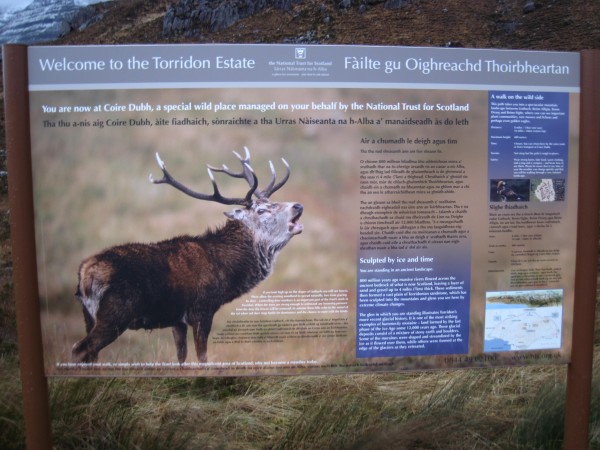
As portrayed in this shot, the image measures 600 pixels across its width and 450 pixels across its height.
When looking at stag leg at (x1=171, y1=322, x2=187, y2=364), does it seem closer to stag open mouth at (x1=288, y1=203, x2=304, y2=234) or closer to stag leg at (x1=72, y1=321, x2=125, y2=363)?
stag leg at (x1=72, y1=321, x2=125, y2=363)

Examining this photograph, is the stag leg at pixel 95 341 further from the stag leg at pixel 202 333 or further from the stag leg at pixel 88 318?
the stag leg at pixel 202 333

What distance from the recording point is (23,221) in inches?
116

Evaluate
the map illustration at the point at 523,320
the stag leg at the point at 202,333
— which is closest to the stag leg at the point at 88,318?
the stag leg at the point at 202,333

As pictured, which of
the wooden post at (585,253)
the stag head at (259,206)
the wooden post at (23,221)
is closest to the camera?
the wooden post at (23,221)

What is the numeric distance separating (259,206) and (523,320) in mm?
1619

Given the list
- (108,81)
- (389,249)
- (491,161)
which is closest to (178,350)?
(389,249)

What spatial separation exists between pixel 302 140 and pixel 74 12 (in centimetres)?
3627

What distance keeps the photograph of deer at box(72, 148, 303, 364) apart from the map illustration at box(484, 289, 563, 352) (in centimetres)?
123

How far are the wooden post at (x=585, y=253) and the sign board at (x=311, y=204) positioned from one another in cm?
6

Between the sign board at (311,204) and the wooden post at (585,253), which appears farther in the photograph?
the wooden post at (585,253)

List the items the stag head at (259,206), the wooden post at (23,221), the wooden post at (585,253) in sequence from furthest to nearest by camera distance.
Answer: the wooden post at (585,253), the stag head at (259,206), the wooden post at (23,221)

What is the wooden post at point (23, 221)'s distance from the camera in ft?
9.60

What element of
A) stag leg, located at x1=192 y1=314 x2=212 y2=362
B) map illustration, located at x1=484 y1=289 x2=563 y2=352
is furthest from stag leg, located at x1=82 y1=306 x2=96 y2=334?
map illustration, located at x1=484 y1=289 x2=563 y2=352

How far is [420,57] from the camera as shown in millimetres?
3086
